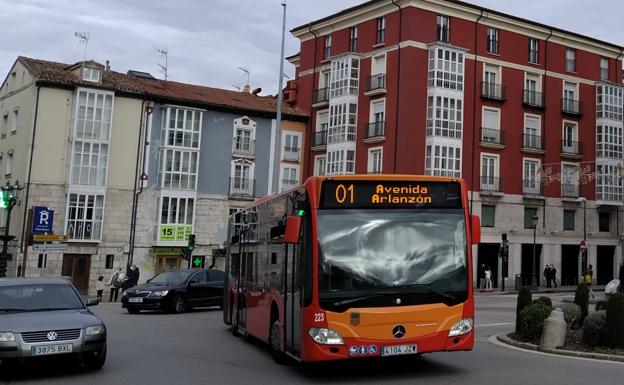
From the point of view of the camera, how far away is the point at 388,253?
9172 millimetres

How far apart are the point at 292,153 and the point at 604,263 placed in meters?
24.2

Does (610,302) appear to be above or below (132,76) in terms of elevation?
below

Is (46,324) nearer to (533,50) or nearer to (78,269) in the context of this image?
(78,269)

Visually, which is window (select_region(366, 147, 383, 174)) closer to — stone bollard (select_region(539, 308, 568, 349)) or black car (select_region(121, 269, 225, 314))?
black car (select_region(121, 269, 225, 314))

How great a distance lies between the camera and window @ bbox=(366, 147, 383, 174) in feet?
140

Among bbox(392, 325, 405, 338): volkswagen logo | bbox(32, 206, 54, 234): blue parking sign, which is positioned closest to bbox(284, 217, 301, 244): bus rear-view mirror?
bbox(392, 325, 405, 338): volkswagen logo

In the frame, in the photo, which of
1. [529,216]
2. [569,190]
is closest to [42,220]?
[529,216]

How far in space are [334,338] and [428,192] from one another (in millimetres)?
2497

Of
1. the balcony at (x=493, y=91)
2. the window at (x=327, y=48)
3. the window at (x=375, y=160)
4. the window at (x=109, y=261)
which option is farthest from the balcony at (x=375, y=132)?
Answer: the window at (x=109, y=261)

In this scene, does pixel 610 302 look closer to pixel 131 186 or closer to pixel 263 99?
pixel 131 186

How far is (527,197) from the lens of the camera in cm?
4506

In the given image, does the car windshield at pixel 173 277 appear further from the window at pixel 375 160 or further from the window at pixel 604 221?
the window at pixel 604 221

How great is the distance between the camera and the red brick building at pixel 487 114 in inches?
1639

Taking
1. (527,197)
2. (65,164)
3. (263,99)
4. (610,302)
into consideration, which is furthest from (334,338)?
(263,99)
